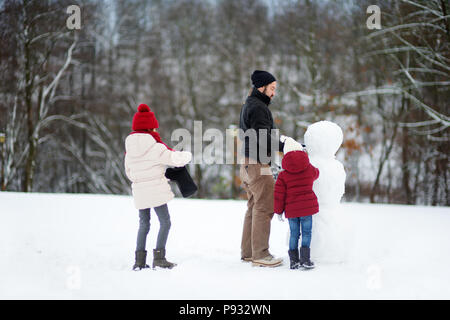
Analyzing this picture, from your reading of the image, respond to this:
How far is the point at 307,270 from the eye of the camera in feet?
11.8

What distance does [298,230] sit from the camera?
3709mm

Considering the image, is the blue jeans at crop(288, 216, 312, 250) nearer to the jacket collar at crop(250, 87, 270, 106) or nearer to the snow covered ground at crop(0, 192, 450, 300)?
the snow covered ground at crop(0, 192, 450, 300)

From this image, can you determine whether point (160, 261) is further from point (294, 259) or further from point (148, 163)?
point (294, 259)

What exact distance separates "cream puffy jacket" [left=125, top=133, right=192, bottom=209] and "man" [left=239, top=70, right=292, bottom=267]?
1.95 feet

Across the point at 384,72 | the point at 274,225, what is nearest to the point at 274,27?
the point at 384,72

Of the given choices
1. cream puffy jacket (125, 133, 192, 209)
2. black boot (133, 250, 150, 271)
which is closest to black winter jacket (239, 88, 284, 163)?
cream puffy jacket (125, 133, 192, 209)

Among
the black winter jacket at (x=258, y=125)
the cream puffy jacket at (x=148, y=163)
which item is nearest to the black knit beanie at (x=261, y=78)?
the black winter jacket at (x=258, y=125)

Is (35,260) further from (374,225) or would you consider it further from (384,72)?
(384,72)

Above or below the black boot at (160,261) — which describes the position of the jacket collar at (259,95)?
above

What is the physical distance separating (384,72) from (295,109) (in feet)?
10.7

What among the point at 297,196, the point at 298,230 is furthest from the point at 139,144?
the point at 298,230

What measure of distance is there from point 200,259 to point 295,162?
141cm

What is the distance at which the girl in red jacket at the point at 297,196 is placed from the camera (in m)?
3.60

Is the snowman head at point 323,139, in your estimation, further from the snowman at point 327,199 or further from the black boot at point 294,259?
the black boot at point 294,259
